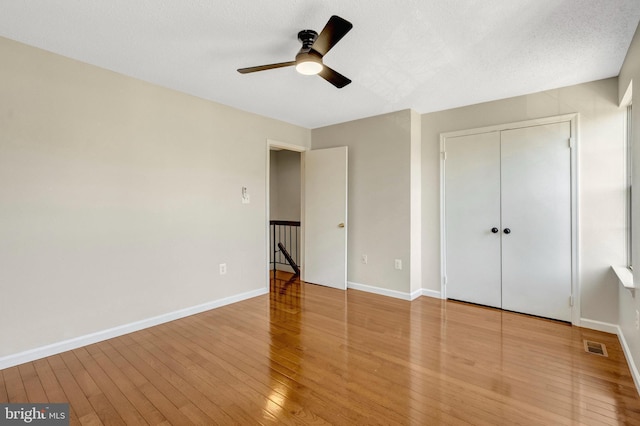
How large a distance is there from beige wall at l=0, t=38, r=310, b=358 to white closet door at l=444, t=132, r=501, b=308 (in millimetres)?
2699

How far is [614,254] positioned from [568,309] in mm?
688

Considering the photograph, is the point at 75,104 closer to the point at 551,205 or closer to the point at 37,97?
the point at 37,97

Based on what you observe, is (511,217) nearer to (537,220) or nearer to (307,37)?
(537,220)

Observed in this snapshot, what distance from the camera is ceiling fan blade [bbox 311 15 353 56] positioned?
169cm

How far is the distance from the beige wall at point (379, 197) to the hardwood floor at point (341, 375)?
97 cm

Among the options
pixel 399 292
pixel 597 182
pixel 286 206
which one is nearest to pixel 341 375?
pixel 399 292

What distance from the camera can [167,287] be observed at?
318 centimetres

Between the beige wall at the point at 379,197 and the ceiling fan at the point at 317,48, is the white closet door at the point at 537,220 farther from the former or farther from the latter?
the ceiling fan at the point at 317,48

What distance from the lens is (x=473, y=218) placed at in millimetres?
3654

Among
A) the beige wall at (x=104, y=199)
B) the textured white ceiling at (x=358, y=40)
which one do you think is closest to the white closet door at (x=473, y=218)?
the textured white ceiling at (x=358, y=40)

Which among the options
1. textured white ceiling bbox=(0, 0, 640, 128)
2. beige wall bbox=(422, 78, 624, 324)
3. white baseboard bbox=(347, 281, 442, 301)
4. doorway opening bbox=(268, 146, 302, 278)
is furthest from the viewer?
doorway opening bbox=(268, 146, 302, 278)

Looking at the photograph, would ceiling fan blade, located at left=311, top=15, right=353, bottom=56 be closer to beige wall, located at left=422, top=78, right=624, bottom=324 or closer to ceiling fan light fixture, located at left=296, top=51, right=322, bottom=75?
ceiling fan light fixture, located at left=296, top=51, right=322, bottom=75

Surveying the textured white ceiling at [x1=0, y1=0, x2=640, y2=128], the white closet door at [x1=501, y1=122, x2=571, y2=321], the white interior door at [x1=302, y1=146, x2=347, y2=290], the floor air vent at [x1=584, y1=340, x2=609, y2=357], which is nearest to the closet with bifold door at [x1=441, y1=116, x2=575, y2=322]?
the white closet door at [x1=501, y1=122, x2=571, y2=321]

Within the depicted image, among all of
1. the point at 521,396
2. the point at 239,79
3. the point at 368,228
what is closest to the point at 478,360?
the point at 521,396
